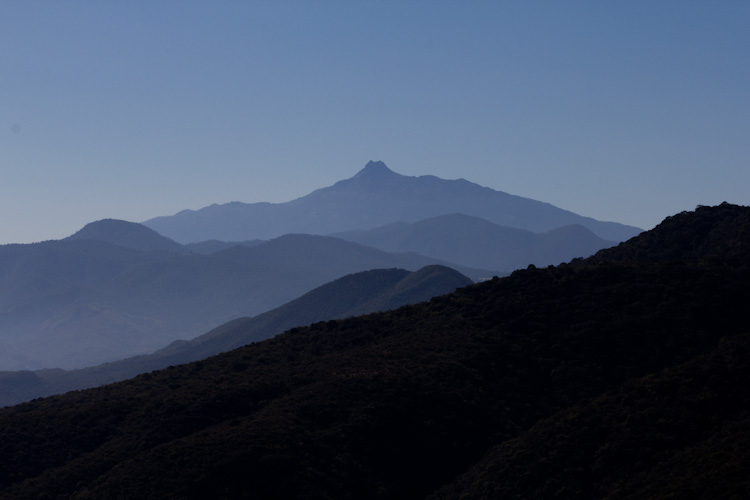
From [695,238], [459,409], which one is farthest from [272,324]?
[459,409]

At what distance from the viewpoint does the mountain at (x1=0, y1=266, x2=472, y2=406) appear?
550ft

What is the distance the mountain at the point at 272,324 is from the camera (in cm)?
16750

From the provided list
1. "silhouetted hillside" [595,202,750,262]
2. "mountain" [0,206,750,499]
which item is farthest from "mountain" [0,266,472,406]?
"mountain" [0,206,750,499]

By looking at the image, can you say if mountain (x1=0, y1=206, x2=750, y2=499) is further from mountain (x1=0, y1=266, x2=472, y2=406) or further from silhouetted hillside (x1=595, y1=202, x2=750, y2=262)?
mountain (x1=0, y1=266, x2=472, y2=406)

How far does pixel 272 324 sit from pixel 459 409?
469 ft

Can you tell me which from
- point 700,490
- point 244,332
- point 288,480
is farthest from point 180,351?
point 700,490

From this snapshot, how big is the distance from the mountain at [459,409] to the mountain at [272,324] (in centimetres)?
10124

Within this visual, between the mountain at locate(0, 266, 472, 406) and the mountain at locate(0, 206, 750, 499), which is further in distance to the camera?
the mountain at locate(0, 266, 472, 406)

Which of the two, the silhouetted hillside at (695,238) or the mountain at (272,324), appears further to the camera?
the mountain at (272,324)

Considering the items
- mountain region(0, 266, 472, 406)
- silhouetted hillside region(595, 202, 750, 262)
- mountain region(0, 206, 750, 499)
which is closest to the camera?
mountain region(0, 206, 750, 499)

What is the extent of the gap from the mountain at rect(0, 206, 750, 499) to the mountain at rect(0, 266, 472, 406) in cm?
10124

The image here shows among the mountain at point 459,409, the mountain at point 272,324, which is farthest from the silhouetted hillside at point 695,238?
the mountain at point 272,324

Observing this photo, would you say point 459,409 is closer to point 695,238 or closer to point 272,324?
point 695,238

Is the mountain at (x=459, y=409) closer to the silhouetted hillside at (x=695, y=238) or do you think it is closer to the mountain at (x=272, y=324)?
the silhouetted hillside at (x=695, y=238)
